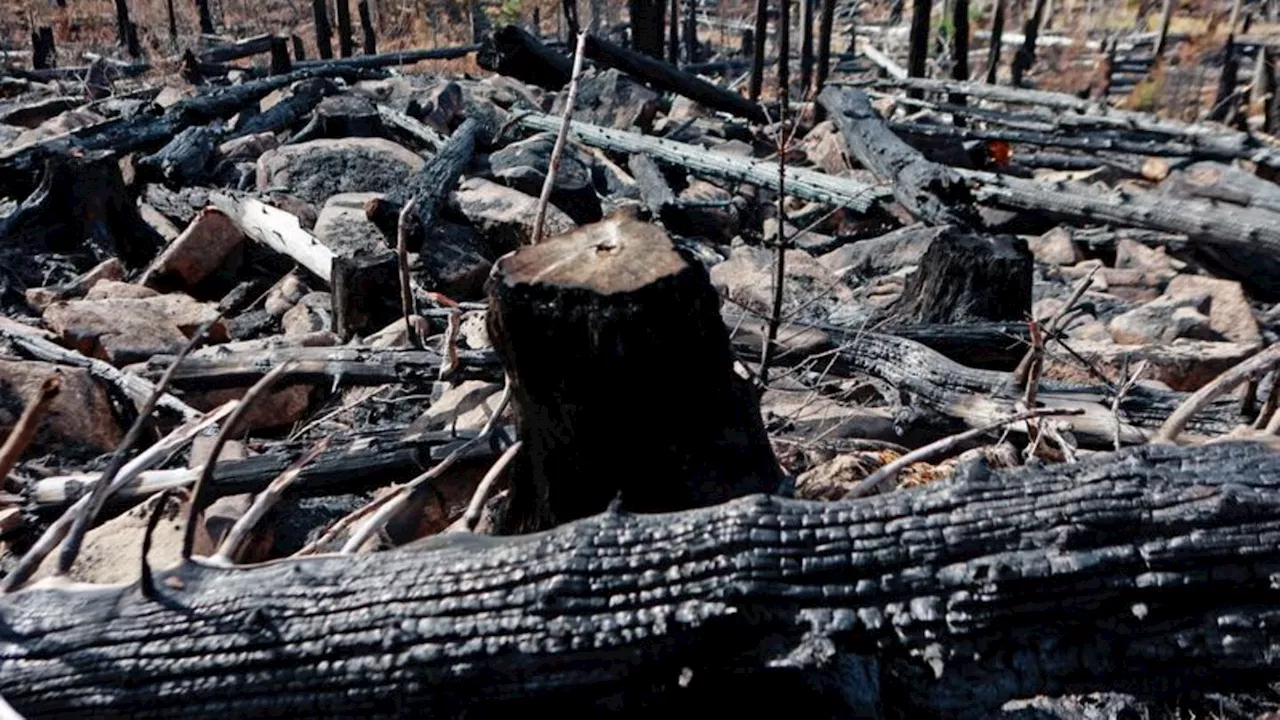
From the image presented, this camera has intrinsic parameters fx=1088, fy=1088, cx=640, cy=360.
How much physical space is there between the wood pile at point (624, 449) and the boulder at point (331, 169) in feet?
0.12

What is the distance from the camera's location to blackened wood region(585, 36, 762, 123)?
1058 centimetres

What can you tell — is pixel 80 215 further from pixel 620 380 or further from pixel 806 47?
pixel 806 47

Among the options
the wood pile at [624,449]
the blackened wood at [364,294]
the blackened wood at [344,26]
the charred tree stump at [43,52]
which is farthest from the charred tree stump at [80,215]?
the charred tree stump at [43,52]

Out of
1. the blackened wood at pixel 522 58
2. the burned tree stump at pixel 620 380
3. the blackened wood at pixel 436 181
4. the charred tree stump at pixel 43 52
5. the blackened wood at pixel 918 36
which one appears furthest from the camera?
the charred tree stump at pixel 43 52

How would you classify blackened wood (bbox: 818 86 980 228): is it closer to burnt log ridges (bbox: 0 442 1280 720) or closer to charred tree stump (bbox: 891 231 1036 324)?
charred tree stump (bbox: 891 231 1036 324)

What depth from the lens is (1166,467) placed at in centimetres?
190

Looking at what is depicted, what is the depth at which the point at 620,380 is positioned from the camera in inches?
83.5

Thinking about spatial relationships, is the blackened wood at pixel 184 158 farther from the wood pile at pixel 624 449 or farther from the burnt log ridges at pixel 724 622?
the burnt log ridges at pixel 724 622

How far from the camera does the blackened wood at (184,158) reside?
7559 mm

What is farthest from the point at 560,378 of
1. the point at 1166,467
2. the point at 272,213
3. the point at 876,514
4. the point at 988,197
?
the point at 988,197

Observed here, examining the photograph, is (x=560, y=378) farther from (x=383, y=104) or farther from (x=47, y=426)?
(x=383, y=104)

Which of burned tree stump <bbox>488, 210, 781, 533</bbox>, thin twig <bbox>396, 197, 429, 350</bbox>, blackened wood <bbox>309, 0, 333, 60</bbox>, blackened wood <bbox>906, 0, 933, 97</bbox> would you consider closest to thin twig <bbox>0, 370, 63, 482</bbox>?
burned tree stump <bbox>488, 210, 781, 533</bbox>

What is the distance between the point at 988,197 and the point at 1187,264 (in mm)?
1269

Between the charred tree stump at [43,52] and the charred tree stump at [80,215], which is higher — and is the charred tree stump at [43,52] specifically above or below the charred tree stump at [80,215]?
above
